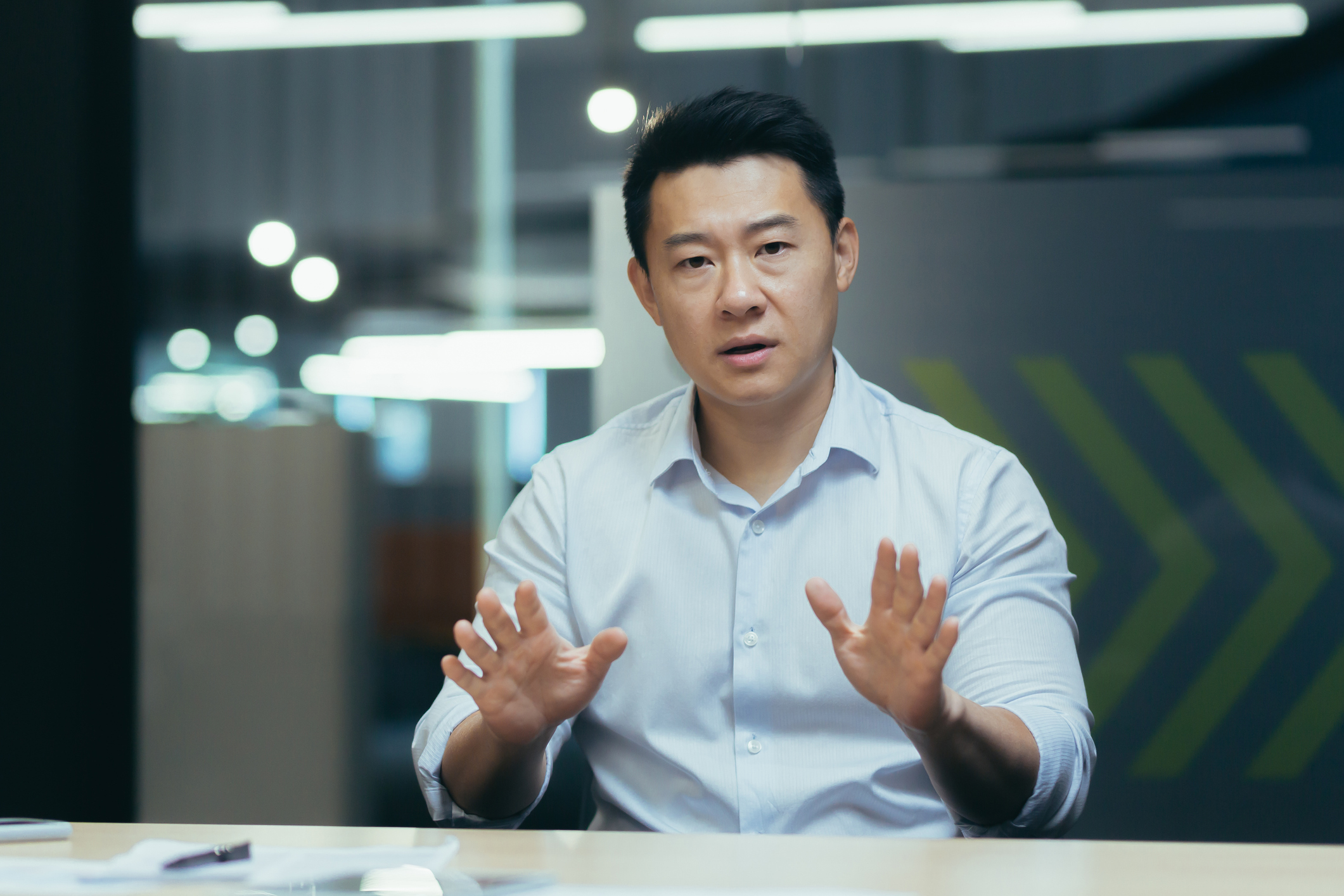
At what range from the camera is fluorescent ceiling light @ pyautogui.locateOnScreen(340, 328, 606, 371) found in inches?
107

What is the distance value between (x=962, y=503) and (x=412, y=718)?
184cm

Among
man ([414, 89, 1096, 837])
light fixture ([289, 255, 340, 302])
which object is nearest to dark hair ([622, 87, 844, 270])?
man ([414, 89, 1096, 837])

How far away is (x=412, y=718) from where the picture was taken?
285cm

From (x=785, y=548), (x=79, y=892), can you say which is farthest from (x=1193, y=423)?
(x=79, y=892)

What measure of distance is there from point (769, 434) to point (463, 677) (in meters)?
0.62

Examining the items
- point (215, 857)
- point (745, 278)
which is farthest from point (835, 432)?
point (215, 857)

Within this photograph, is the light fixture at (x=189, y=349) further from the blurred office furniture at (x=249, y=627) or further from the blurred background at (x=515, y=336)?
the blurred office furniture at (x=249, y=627)

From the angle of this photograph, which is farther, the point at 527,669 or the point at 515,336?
the point at 515,336

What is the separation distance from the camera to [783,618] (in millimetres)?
1449

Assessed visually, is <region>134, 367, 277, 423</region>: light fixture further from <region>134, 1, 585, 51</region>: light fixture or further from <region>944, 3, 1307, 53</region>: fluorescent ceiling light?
<region>944, 3, 1307, 53</region>: fluorescent ceiling light

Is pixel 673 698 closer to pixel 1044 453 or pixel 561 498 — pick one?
pixel 561 498

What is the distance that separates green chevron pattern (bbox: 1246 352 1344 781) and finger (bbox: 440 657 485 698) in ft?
6.37

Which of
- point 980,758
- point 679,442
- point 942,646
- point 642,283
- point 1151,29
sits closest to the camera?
point 942,646

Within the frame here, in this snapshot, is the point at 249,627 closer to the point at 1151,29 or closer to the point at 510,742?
the point at 510,742
